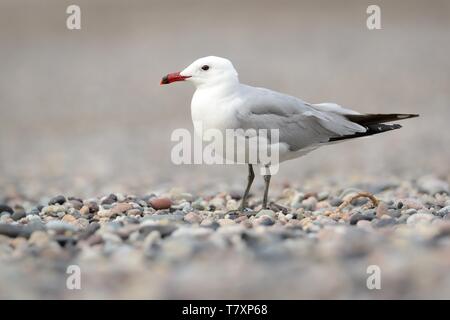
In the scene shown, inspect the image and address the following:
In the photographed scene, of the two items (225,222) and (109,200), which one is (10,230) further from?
(109,200)

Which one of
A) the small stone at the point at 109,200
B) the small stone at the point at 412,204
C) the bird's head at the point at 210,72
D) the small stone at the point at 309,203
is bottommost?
the small stone at the point at 309,203

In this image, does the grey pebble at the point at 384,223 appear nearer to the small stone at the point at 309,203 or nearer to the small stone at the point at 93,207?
the small stone at the point at 309,203

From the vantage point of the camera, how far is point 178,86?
69.7 ft

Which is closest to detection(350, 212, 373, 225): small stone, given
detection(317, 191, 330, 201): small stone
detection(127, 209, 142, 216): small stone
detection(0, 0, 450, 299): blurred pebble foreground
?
detection(0, 0, 450, 299): blurred pebble foreground

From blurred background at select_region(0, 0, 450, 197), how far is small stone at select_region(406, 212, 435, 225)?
4125 mm

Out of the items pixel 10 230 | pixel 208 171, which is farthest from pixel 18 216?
pixel 208 171

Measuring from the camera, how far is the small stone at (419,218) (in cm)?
527

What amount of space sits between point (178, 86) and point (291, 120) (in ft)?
49.8

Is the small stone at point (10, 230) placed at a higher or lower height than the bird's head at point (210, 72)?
lower

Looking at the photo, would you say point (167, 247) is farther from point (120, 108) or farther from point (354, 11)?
point (354, 11)

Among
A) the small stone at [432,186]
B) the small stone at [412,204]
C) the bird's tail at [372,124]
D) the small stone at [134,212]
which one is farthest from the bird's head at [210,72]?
the small stone at [432,186]

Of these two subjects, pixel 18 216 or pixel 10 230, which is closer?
pixel 10 230

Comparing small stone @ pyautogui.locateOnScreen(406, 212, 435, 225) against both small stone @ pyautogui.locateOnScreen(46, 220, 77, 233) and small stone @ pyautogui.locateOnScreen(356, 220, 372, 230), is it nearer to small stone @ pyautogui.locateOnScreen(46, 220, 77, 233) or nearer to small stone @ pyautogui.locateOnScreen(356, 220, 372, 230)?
small stone @ pyautogui.locateOnScreen(356, 220, 372, 230)
